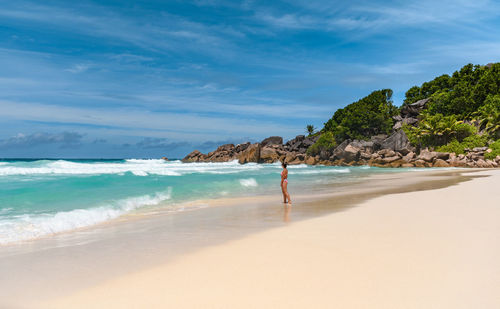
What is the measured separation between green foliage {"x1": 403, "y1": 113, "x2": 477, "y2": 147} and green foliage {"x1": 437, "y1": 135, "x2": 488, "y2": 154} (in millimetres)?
1254

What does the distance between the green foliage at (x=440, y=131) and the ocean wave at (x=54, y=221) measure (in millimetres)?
45892

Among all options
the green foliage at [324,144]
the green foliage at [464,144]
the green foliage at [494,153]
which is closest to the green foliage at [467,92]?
the green foliage at [464,144]

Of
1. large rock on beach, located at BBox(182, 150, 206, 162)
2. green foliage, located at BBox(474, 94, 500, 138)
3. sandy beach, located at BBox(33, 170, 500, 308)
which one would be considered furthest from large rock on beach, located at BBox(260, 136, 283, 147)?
sandy beach, located at BBox(33, 170, 500, 308)

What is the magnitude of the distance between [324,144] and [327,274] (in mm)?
58491

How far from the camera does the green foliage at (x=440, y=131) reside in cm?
4450

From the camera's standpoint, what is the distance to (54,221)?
7426 mm

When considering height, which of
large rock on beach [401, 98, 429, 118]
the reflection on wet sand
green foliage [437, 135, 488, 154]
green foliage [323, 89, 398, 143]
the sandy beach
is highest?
large rock on beach [401, 98, 429, 118]

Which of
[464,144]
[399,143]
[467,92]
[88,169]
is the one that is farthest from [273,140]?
[88,169]

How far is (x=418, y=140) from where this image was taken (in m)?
50.0

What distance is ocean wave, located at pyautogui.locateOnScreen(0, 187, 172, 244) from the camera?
6.31 metres

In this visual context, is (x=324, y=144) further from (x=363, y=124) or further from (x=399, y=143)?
(x=399, y=143)

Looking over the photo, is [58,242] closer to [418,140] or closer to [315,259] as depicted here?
[315,259]

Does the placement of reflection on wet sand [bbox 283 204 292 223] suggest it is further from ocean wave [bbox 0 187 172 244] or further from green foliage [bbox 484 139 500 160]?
green foliage [bbox 484 139 500 160]

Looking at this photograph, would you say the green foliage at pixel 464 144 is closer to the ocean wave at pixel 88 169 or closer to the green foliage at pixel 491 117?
the green foliage at pixel 491 117
